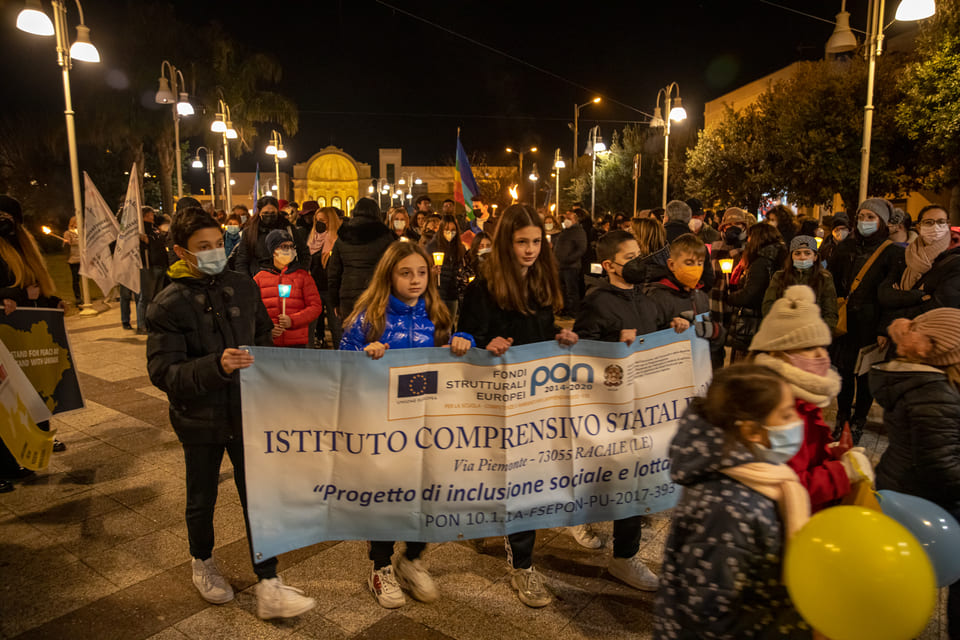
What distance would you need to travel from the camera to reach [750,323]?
6246 millimetres

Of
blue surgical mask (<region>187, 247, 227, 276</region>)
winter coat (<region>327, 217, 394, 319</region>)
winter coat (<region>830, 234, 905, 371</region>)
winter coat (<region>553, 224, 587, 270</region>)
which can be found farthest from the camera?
winter coat (<region>553, 224, 587, 270</region>)

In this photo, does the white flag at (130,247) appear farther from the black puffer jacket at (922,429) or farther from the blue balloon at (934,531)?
the blue balloon at (934,531)

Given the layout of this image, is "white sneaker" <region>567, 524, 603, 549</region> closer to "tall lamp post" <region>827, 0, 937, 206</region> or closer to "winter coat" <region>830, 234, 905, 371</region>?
"winter coat" <region>830, 234, 905, 371</region>

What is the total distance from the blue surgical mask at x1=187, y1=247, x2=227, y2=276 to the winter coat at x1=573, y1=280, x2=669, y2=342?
1.90 m

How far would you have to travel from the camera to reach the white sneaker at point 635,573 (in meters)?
3.51

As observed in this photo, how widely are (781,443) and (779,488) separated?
13 cm

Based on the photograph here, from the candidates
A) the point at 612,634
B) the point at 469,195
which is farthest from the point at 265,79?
the point at 612,634

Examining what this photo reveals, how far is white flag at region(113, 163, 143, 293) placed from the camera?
9.93 metres

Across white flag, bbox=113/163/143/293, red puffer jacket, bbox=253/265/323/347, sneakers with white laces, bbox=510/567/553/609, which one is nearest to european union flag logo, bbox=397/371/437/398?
sneakers with white laces, bbox=510/567/553/609

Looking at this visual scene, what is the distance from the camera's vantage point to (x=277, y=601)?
3213 millimetres

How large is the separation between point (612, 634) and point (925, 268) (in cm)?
417

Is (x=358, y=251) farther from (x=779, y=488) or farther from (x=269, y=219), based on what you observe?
(x=779, y=488)

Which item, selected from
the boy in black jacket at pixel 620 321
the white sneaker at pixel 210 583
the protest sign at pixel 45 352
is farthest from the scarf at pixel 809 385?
the protest sign at pixel 45 352

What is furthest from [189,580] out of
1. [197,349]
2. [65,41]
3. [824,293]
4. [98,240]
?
[65,41]
